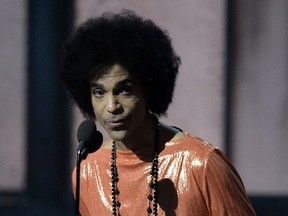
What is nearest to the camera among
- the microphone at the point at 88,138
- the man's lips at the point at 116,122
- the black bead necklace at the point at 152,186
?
the microphone at the point at 88,138

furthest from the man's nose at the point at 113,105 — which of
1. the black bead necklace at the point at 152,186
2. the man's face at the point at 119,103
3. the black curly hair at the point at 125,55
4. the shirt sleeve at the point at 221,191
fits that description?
the shirt sleeve at the point at 221,191

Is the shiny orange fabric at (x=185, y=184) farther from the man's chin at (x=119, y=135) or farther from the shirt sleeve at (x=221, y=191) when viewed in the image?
the man's chin at (x=119, y=135)

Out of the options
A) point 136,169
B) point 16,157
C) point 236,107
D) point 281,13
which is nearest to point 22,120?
point 16,157

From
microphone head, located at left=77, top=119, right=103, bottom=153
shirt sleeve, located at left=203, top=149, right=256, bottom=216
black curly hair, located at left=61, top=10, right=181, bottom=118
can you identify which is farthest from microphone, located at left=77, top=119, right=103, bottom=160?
shirt sleeve, located at left=203, top=149, right=256, bottom=216

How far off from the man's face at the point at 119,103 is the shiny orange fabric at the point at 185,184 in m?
0.18

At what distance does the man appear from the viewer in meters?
3.51

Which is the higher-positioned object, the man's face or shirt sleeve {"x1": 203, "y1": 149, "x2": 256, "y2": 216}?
the man's face

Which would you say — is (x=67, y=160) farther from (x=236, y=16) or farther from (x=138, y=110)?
(x=138, y=110)

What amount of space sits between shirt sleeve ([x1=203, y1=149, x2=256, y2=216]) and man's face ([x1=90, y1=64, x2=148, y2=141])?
0.30 metres

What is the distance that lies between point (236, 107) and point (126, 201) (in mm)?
2269

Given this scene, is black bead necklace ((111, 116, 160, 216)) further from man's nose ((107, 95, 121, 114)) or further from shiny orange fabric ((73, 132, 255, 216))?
man's nose ((107, 95, 121, 114))

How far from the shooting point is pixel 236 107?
5840 mm

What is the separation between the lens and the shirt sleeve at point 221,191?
3492 mm

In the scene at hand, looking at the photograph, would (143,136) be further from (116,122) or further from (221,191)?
(221,191)
